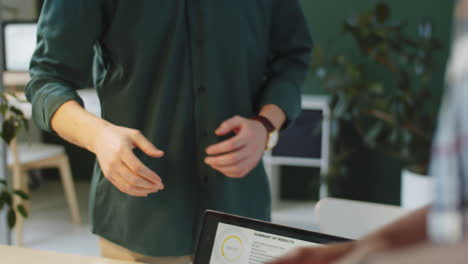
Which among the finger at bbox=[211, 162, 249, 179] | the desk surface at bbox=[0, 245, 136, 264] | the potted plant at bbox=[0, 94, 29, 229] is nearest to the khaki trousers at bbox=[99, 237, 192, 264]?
the desk surface at bbox=[0, 245, 136, 264]

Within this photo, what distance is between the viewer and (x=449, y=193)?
0.19 m

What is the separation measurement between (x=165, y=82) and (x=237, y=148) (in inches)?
8.5

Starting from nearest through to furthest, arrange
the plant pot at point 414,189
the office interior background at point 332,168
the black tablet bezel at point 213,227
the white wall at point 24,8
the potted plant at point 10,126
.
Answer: the black tablet bezel at point 213,227 → the potted plant at point 10,126 → the plant pot at point 414,189 → the office interior background at point 332,168 → the white wall at point 24,8

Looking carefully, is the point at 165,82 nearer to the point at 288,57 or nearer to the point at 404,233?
the point at 288,57

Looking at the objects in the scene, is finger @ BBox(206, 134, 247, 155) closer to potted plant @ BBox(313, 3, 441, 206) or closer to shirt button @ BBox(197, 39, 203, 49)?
shirt button @ BBox(197, 39, 203, 49)

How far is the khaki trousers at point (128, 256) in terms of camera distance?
43.2 inches

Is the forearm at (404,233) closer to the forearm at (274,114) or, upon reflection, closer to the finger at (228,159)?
the finger at (228,159)

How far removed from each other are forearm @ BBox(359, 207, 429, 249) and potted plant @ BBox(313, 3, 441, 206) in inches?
108

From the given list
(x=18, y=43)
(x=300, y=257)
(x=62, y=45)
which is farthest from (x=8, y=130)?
(x=18, y=43)

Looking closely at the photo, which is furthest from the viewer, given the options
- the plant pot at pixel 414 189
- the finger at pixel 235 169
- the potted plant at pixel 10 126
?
the plant pot at pixel 414 189

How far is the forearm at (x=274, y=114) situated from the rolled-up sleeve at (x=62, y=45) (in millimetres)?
373

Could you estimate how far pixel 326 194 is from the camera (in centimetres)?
337

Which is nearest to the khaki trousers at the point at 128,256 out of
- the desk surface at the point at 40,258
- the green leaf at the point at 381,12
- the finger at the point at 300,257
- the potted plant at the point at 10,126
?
the desk surface at the point at 40,258

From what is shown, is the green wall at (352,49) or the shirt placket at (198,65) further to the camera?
the green wall at (352,49)
